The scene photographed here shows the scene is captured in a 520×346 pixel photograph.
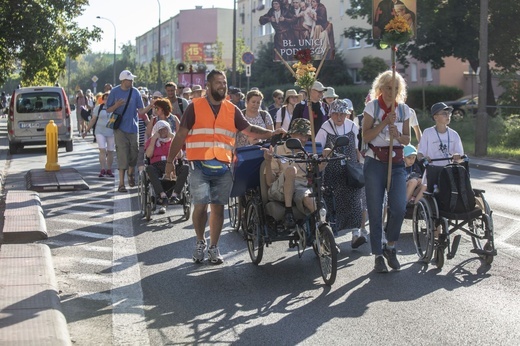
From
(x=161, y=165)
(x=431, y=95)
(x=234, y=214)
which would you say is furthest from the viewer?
(x=431, y=95)

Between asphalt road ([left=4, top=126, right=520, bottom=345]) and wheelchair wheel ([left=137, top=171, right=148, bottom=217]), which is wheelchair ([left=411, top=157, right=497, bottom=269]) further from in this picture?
wheelchair wheel ([left=137, top=171, right=148, bottom=217])

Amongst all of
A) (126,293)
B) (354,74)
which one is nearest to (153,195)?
(126,293)

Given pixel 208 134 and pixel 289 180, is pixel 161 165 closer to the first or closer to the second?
pixel 208 134

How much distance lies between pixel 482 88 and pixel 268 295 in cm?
1870

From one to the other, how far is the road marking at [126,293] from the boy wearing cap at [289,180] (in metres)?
1.50

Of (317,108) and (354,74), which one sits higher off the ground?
(354,74)

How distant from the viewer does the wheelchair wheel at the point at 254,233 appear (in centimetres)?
898

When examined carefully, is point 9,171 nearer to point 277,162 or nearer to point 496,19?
point 277,162

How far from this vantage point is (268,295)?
7801 mm

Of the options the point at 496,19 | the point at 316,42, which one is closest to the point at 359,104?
the point at 496,19

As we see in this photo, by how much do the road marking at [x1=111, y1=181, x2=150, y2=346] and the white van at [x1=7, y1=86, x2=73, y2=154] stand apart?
16.3 meters

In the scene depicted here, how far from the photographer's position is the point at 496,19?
39406mm

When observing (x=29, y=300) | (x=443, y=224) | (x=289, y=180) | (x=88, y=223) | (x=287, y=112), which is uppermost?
(x=287, y=112)

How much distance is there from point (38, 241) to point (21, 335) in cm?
486
